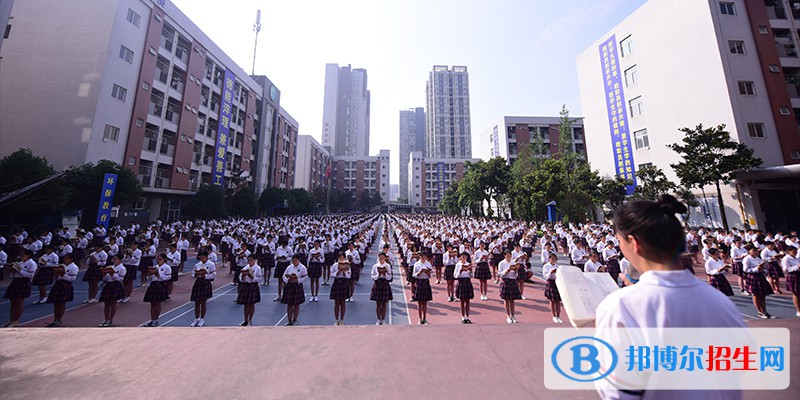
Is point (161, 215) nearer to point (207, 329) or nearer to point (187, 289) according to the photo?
point (187, 289)

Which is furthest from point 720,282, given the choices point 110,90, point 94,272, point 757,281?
point 110,90

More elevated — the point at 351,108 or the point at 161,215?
the point at 351,108

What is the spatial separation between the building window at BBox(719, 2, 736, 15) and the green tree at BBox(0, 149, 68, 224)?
115ft

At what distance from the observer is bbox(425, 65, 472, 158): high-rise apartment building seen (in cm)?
8575

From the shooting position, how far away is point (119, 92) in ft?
60.0

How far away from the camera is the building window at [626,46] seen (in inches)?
871

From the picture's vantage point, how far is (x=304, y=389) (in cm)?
213

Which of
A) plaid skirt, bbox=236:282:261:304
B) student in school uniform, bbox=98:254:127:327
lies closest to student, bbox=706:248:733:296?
plaid skirt, bbox=236:282:261:304

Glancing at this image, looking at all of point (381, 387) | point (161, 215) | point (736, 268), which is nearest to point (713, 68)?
point (736, 268)

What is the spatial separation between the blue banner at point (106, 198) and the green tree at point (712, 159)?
27482 mm

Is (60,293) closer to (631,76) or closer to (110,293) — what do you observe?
(110,293)

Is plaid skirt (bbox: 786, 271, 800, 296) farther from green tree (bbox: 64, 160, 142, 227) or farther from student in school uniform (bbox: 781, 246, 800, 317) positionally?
green tree (bbox: 64, 160, 142, 227)

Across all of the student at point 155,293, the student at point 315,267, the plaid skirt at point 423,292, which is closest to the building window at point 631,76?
the plaid skirt at point 423,292

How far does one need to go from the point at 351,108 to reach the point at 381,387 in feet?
324
